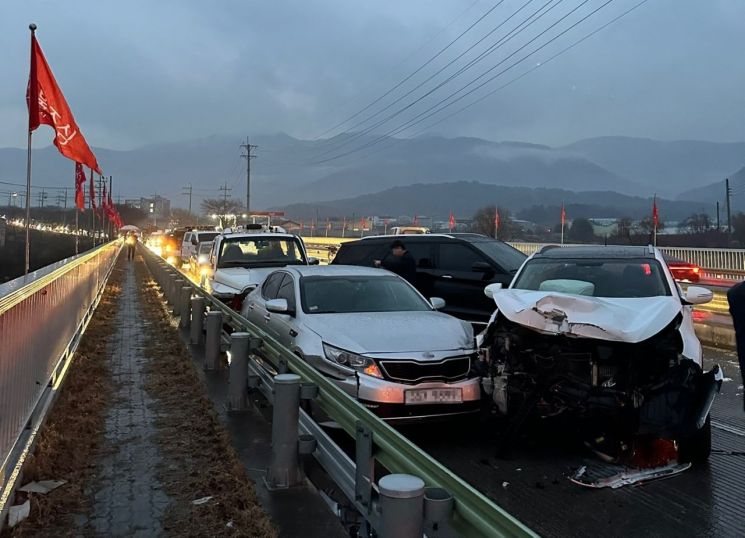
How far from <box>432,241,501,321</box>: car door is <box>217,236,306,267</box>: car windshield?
376cm

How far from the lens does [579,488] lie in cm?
460

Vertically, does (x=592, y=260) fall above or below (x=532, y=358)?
above

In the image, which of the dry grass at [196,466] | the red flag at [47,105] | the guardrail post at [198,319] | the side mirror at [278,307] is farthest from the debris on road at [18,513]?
the red flag at [47,105]

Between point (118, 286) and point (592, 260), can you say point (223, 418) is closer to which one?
point (592, 260)

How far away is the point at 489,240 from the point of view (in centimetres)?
1106

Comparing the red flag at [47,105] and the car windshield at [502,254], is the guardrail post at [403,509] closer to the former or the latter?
the car windshield at [502,254]

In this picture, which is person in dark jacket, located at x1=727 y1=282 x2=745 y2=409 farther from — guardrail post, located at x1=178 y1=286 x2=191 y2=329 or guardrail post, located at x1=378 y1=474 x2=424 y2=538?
guardrail post, located at x1=178 y1=286 x2=191 y2=329

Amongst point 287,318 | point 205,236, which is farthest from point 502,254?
point 205,236

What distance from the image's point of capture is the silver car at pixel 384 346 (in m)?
5.42

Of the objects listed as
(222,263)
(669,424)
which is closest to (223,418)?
Result: (669,424)

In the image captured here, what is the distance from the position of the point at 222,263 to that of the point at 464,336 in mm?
8419

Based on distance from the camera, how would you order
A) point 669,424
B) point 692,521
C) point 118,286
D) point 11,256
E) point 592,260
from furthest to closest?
1. point 11,256
2. point 118,286
3. point 592,260
4. point 669,424
5. point 692,521

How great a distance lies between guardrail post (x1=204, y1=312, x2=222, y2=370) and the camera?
26.3ft

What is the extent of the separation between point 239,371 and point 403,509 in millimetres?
4063
